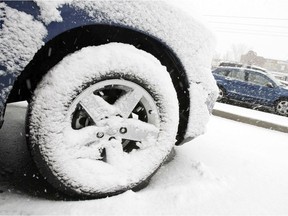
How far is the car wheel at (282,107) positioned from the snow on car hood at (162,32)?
9722mm

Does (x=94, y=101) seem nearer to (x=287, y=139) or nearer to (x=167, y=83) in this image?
(x=167, y=83)

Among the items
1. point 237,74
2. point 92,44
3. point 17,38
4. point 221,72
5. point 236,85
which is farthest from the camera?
point 221,72

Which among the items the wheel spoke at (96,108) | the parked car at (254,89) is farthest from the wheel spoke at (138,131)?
the parked car at (254,89)

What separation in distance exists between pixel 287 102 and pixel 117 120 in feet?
34.2

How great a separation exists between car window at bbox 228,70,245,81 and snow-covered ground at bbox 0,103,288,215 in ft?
28.2

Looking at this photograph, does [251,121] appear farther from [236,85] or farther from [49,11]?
[236,85]

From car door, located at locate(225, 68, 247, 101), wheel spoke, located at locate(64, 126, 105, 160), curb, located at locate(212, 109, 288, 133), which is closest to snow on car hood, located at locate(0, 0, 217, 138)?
wheel spoke, located at locate(64, 126, 105, 160)

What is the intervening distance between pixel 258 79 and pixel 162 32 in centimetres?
1032

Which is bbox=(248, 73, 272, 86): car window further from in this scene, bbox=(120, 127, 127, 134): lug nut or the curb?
bbox=(120, 127, 127, 134): lug nut

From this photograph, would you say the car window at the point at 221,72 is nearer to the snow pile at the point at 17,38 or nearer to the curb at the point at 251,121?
the curb at the point at 251,121

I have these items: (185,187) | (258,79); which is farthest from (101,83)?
(258,79)

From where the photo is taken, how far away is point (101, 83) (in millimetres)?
1507

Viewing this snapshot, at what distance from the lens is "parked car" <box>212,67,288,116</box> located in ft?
34.9

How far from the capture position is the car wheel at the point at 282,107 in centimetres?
1050
